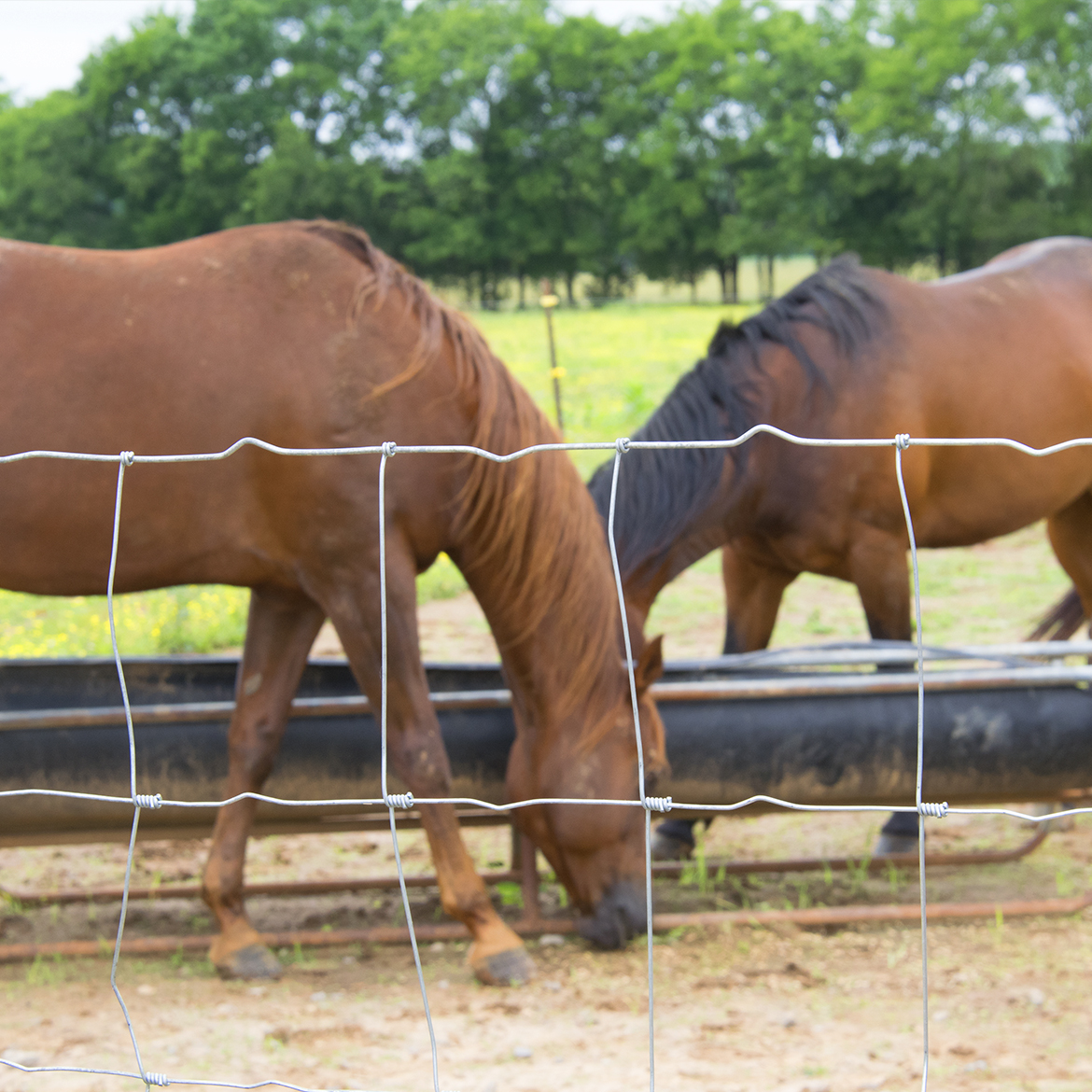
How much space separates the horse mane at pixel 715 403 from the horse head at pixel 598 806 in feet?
2.29

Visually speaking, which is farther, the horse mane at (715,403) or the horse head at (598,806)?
the horse mane at (715,403)

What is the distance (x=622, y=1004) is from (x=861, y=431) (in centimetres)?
210

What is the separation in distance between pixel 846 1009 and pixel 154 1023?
164 cm

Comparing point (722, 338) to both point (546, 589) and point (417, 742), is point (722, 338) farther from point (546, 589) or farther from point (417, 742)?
point (417, 742)

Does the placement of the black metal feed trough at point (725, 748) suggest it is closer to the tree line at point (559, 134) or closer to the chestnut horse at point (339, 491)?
the chestnut horse at point (339, 491)

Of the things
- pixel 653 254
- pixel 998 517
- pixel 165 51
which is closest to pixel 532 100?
pixel 653 254

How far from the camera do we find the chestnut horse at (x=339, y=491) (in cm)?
281

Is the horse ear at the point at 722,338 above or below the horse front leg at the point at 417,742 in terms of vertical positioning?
above

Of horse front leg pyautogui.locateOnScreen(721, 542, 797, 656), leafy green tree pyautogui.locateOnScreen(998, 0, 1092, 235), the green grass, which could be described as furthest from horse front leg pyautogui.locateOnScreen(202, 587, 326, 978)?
leafy green tree pyautogui.locateOnScreen(998, 0, 1092, 235)

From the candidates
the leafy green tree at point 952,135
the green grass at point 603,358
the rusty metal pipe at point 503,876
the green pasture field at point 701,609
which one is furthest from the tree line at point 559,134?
the rusty metal pipe at point 503,876

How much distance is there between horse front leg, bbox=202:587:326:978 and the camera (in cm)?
305

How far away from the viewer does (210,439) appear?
9.33 ft

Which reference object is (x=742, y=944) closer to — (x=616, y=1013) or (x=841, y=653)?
(x=616, y=1013)

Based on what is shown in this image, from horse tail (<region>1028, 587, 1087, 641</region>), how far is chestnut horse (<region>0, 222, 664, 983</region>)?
8.04ft
